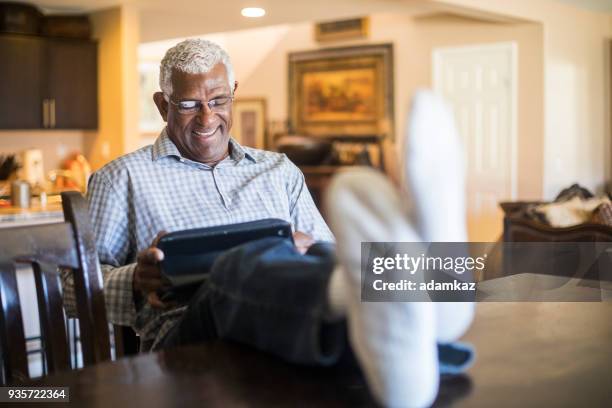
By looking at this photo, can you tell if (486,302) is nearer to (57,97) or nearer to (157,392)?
(157,392)

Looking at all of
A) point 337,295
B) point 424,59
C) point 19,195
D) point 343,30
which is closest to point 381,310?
point 337,295

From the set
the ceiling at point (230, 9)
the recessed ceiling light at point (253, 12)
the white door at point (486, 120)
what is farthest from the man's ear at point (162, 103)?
the white door at point (486, 120)

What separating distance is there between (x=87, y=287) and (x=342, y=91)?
7.63m

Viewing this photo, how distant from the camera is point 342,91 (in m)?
8.70

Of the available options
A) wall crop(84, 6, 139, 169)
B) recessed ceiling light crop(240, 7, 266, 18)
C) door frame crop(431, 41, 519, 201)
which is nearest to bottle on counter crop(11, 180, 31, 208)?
wall crop(84, 6, 139, 169)

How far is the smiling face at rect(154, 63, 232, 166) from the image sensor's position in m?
1.79

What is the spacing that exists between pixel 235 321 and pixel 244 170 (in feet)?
3.32

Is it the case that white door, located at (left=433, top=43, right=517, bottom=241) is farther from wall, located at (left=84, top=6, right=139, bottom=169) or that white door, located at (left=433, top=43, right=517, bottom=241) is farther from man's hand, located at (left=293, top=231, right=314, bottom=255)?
man's hand, located at (left=293, top=231, right=314, bottom=255)

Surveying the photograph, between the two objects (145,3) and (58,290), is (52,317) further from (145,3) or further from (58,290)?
(145,3)

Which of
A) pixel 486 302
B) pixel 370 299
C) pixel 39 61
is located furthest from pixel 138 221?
pixel 39 61

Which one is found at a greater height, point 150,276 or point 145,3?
point 145,3

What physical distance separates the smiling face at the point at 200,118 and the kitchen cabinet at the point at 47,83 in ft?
15.6

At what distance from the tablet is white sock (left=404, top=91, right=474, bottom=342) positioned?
20.5 inches

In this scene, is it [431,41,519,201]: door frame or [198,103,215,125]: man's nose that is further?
[431,41,519,201]: door frame
